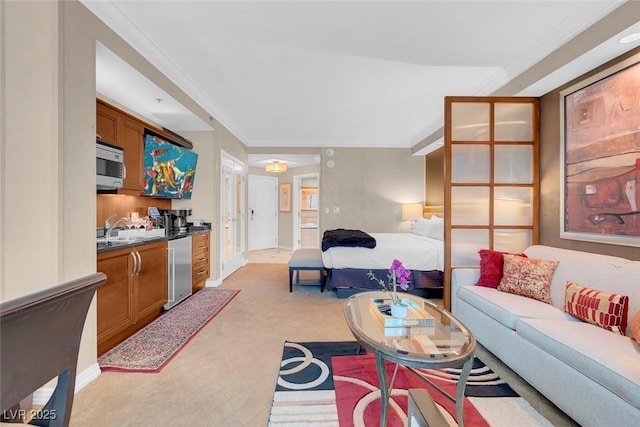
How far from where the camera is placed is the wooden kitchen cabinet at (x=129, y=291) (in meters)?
2.20

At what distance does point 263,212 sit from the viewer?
26.2 ft

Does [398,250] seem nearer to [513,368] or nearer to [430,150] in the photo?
[513,368]

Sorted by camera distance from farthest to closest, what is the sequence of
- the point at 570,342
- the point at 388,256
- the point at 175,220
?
the point at 175,220 < the point at 388,256 < the point at 570,342

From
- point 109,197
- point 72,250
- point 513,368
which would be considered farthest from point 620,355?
point 109,197

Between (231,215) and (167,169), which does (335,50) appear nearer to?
(167,169)

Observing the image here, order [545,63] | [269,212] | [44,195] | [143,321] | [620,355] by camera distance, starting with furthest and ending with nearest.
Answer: [269,212]
[143,321]
[545,63]
[44,195]
[620,355]

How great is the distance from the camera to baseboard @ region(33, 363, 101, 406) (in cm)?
174

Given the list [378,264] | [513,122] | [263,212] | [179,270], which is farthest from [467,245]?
[263,212]

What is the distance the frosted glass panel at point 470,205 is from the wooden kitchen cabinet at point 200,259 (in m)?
3.22

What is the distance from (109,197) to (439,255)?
398 cm

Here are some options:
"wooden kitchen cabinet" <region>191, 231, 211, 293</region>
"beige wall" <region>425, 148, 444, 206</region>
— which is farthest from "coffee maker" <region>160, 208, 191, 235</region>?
"beige wall" <region>425, 148, 444, 206</region>

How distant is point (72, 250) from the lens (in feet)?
5.92

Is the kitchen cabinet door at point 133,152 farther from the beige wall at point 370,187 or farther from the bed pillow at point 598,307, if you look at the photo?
the bed pillow at point 598,307

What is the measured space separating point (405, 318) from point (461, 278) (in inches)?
51.8
